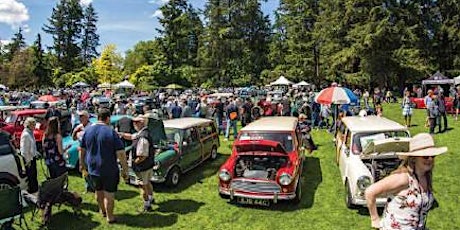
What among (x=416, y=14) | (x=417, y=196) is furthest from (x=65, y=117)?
(x=416, y=14)

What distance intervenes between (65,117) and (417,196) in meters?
14.8

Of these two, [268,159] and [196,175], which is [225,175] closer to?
[268,159]

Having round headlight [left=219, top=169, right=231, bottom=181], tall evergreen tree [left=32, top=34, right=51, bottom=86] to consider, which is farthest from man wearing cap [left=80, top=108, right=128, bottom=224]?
tall evergreen tree [left=32, top=34, right=51, bottom=86]

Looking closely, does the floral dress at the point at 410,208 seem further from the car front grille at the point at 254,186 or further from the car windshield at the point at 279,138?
the car windshield at the point at 279,138

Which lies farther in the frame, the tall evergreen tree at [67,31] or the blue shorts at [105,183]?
the tall evergreen tree at [67,31]

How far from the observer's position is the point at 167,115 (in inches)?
870

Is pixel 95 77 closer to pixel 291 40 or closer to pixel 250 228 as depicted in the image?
pixel 291 40

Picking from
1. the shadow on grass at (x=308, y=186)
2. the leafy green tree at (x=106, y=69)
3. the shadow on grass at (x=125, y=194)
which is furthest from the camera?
the leafy green tree at (x=106, y=69)

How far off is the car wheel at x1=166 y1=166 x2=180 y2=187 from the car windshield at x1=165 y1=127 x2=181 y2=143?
2.75ft

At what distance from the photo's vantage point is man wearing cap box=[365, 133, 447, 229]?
3.32m

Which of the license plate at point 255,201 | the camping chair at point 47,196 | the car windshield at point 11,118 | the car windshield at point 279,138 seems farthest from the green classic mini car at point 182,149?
the car windshield at point 11,118

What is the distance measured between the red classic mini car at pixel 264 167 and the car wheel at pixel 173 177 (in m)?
Answer: 1.48

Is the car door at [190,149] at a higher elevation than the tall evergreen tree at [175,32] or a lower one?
lower

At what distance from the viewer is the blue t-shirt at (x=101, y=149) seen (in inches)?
273
